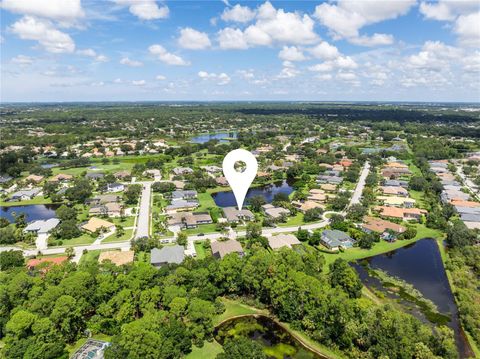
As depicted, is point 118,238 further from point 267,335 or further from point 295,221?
point 295,221

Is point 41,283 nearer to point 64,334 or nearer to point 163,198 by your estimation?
point 64,334

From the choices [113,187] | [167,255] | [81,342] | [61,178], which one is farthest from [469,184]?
[61,178]

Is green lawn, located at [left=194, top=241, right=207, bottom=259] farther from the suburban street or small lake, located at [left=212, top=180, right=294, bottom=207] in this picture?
small lake, located at [left=212, top=180, right=294, bottom=207]

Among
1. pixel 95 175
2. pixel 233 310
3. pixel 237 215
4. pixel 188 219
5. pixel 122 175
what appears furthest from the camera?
pixel 95 175

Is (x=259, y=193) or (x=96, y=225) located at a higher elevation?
(x=96, y=225)

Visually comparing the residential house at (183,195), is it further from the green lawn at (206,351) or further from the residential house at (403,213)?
the green lawn at (206,351)

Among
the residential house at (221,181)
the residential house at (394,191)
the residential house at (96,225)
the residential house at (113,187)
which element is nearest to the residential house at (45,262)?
the residential house at (96,225)

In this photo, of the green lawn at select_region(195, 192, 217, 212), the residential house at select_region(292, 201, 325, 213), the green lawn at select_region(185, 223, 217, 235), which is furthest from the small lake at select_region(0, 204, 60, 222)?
the residential house at select_region(292, 201, 325, 213)
